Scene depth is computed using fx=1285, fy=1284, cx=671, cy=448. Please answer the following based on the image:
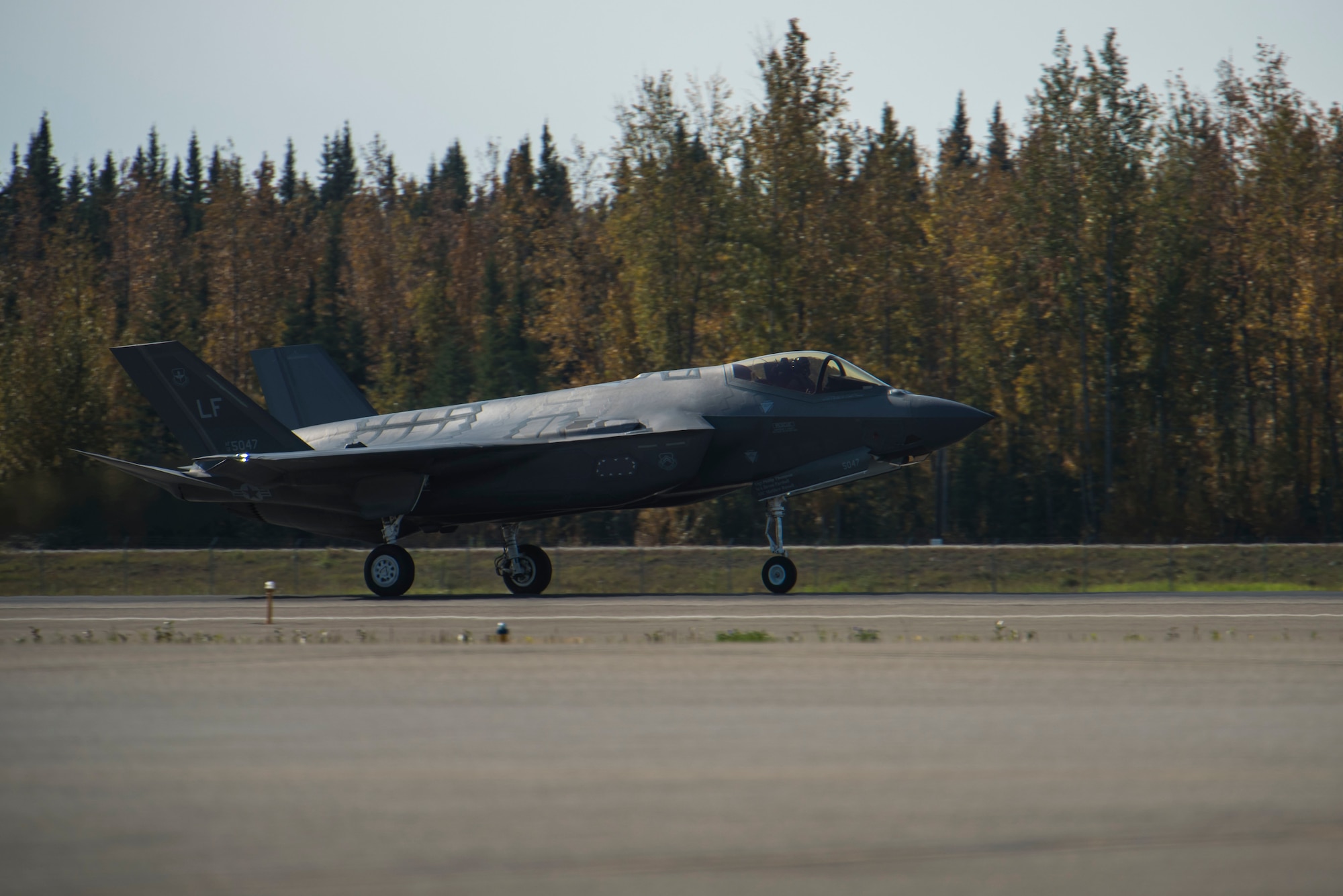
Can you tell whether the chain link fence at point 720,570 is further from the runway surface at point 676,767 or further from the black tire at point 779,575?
the runway surface at point 676,767

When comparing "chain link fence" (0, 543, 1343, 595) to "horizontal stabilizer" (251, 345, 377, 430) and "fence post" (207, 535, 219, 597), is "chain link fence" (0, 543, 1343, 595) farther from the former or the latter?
"horizontal stabilizer" (251, 345, 377, 430)

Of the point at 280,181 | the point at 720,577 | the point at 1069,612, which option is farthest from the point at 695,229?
the point at 280,181

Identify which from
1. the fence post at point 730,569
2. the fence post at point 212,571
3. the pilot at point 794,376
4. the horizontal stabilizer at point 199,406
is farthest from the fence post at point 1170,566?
the fence post at point 212,571

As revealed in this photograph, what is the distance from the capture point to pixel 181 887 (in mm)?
4828

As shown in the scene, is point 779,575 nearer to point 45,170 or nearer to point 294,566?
point 294,566

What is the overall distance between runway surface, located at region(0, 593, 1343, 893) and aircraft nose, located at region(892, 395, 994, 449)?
923 centimetres

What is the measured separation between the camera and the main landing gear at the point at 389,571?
2383 centimetres

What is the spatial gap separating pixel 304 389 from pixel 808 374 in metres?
11.5

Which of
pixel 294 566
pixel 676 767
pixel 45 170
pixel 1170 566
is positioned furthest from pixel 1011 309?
pixel 45 170

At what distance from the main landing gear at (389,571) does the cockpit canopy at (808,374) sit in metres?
7.06

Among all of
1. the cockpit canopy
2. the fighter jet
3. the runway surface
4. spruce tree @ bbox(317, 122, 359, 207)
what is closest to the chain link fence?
the fighter jet

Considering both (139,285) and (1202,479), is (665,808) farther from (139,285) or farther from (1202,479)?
(139,285)

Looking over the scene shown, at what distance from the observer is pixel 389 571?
2388cm

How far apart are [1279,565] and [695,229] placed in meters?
26.1
